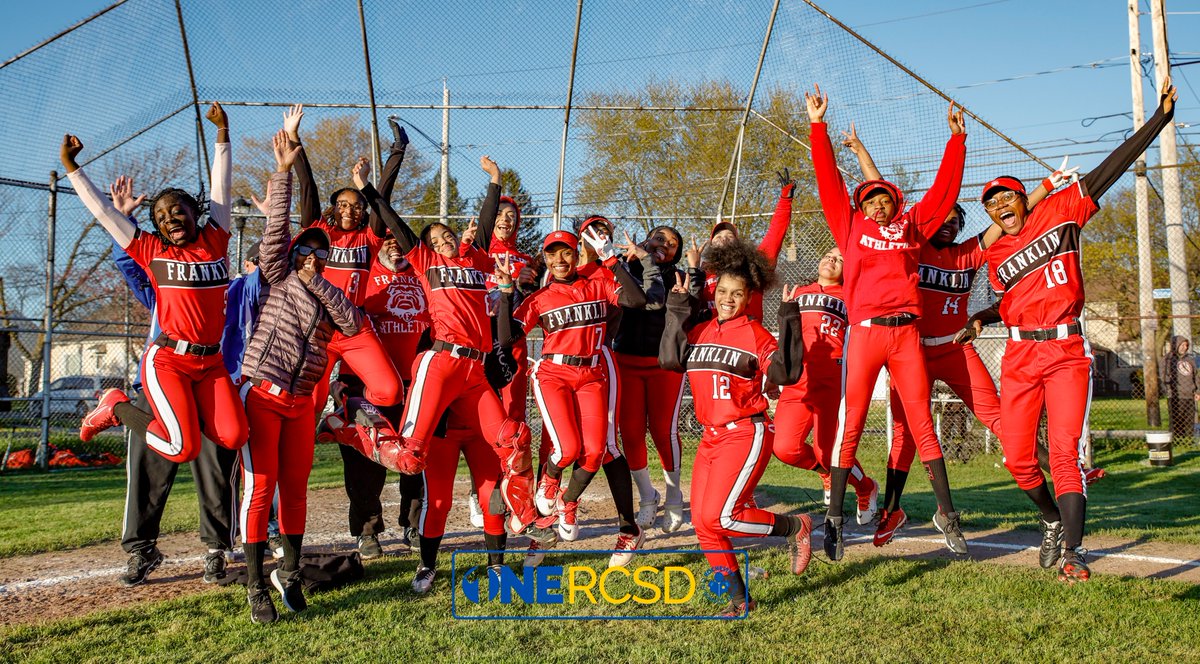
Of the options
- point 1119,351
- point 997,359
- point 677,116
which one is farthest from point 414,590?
point 1119,351

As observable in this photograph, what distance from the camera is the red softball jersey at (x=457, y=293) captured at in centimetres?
591

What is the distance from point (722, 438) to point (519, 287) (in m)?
2.22

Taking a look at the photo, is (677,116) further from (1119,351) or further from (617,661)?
(1119,351)

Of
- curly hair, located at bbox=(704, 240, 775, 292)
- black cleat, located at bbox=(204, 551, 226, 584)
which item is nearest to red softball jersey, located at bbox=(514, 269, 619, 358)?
curly hair, located at bbox=(704, 240, 775, 292)

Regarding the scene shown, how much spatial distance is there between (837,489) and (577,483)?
178 centimetres

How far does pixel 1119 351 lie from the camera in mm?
38438

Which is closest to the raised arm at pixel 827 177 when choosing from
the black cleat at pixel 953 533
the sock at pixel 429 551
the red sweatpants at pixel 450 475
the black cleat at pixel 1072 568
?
the black cleat at pixel 953 533

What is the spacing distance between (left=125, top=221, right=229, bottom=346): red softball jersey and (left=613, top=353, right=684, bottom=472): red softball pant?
3050 mm

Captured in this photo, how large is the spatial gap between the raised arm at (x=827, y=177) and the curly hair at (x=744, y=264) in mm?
778

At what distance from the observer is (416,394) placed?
5641mm

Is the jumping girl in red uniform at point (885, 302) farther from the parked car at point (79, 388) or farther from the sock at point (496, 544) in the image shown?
the parked car at point (79, 388)

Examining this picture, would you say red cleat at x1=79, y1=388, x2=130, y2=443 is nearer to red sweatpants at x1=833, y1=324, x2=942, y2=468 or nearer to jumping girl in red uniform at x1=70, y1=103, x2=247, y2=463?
jumping girl in red uniform at x1=70, y1=103, x2=247, y2=463

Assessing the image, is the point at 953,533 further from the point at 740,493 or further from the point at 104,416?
the point at 104,416

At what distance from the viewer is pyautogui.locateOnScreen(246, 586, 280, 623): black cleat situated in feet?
15.4
